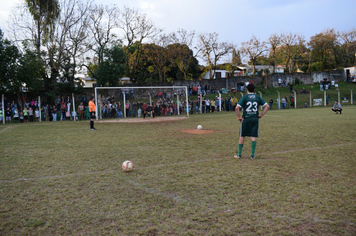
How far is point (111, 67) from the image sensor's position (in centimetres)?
3056

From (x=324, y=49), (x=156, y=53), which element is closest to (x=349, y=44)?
(x=324, y=49)

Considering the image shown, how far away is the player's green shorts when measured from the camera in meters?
6.90

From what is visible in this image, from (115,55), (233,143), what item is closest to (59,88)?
(115,55)

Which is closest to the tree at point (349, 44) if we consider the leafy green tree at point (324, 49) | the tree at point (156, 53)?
the leafy green tree at point (324, 49)

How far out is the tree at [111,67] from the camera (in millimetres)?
30266

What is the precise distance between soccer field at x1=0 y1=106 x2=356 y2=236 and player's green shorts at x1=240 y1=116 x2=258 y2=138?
0.67 metres

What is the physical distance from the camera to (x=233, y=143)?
9445 mm

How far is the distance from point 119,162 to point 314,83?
48154mm

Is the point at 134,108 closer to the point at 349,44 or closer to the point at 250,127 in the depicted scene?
the point at 250,127

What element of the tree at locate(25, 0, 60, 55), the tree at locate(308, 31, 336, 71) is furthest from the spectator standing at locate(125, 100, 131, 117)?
the tree at locate(308, 31, 336, 71)

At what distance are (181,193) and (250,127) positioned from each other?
3.26m

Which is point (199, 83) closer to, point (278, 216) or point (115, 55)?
point (115, 55)

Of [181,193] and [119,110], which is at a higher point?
[119,110]

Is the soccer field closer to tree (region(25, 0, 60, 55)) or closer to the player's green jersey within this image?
the player's green jersey
